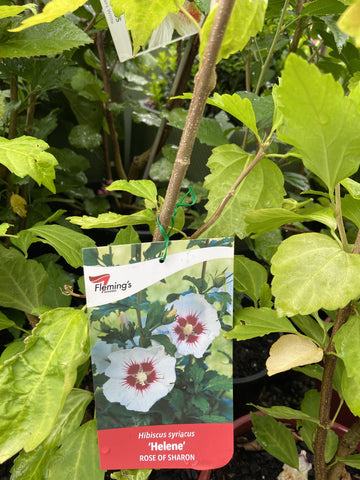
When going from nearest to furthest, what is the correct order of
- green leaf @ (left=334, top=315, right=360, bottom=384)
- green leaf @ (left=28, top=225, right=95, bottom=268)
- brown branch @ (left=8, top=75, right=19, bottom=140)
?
green leaf @ (left=334, top=315, right=360, bottom=384) → green leaf @ (left=28, top=225, right=95, bottom=268) → brown branch @ (left=8, top=75, right=19, bottom=140)

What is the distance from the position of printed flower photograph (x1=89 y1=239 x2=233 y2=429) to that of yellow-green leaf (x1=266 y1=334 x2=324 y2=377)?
0.06m

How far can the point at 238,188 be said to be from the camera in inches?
24.8

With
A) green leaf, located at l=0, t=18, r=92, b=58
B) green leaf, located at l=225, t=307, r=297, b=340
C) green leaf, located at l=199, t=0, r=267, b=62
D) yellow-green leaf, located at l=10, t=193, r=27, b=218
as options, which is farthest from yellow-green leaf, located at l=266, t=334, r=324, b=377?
yellow-green leaf, located at l=10, t=193, r=27, b=218

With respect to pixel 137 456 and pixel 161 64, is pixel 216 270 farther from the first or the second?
pixel 161 64

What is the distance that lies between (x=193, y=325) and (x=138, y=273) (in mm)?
103

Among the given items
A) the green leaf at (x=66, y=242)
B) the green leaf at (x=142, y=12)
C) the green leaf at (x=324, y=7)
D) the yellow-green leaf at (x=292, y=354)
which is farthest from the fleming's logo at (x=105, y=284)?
the green leaf at (x=324, y=7)

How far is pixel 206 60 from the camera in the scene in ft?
1.47

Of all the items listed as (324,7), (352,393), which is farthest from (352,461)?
(324,7)

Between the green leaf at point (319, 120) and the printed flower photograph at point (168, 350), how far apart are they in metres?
0.16

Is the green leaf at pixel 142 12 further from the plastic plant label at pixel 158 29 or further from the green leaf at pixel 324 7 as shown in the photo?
the green leaf at pixel 324 7

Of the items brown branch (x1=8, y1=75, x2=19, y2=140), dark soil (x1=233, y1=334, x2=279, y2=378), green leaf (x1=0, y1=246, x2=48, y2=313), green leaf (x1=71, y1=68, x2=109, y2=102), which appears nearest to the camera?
green leaf (x1=0, y1=246, x2=48, y2=313)

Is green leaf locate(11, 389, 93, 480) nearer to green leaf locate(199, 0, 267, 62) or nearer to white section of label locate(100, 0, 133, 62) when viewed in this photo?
green leaf locate(199, 0, 267, 62)

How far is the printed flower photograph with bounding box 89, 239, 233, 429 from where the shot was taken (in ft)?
1.76

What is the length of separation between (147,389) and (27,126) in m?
0.80
